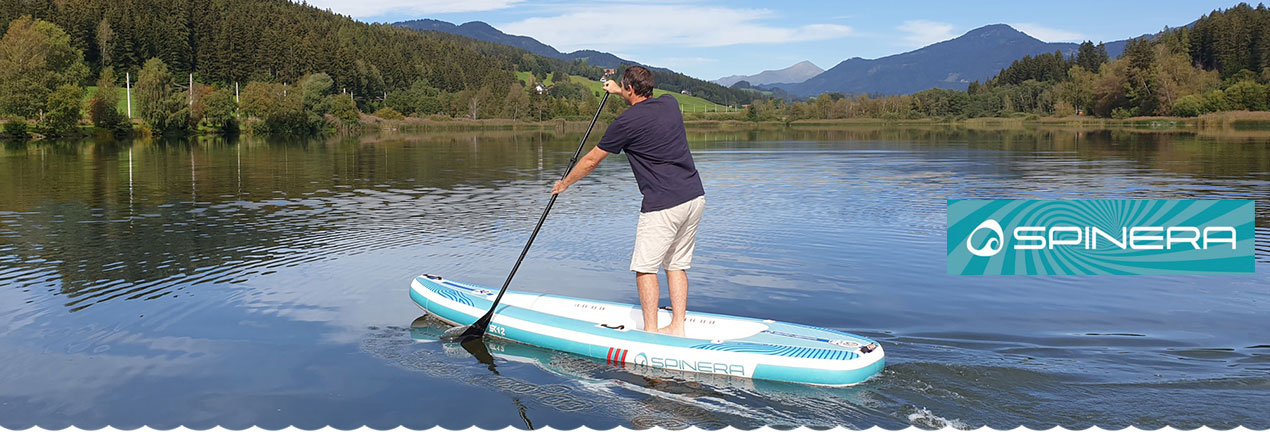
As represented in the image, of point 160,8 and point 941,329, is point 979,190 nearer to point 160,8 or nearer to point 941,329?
point 941,329

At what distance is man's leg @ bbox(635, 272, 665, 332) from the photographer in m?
8.43

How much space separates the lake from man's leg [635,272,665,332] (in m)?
0.67

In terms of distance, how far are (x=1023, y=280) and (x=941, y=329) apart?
3.31m

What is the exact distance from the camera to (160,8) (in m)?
146

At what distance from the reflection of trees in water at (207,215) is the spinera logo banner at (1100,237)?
28.8 ft

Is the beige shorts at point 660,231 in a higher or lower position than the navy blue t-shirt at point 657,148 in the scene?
lower

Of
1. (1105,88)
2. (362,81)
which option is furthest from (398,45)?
(1105,88)

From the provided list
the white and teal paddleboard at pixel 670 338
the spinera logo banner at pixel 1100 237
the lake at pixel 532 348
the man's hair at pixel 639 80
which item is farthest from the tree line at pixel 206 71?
the man's hair at pixel 639 80

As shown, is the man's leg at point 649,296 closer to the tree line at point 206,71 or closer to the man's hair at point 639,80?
the man's hair at point 639,80

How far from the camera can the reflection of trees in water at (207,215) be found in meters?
12.9

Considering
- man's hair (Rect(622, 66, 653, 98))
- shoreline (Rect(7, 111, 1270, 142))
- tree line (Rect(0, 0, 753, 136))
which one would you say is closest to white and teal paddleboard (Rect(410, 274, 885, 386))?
man's hair (Rect(622, 66, 653, 98))

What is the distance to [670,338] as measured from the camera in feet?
27.2

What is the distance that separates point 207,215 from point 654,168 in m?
14.2

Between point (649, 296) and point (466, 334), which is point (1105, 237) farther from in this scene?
point (466, 334)
